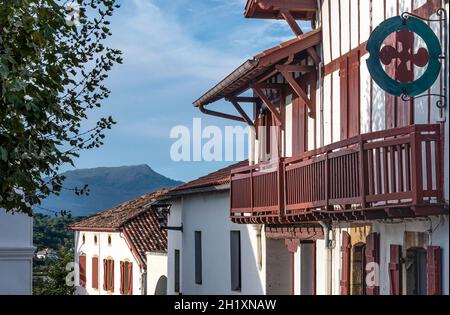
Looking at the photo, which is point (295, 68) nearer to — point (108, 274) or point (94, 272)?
point (108, 274)

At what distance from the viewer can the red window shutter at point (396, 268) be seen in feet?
48.1

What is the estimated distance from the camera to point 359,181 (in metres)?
14.1

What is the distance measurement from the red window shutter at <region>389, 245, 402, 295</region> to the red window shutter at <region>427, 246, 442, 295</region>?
1466 millimetres

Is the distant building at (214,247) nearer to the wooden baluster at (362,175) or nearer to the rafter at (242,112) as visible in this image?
the rafter at (242,112)

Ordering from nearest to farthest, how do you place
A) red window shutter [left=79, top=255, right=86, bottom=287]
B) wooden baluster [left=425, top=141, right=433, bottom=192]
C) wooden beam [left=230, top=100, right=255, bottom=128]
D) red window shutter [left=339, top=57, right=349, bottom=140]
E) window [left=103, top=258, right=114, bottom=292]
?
wooden baluster [left=425, top=141, right=433, bottom=192] < red window shutter [left=339, top=57, right=349, bottom=140] < wooden beam [left=230, top=100, right=255, bottom=128] < window [left=103, top=258, right=114, bottom=292] < red window shutter [left=79, top=255, right=86, bottom=287]

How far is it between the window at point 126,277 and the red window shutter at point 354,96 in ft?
72.7

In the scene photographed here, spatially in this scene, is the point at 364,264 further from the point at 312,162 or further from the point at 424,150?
the point at 424,150

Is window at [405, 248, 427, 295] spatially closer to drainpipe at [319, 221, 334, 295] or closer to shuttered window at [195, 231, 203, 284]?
drainpipe at [319, 221, 334, 295]

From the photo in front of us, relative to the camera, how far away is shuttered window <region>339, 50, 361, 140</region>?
1697cm

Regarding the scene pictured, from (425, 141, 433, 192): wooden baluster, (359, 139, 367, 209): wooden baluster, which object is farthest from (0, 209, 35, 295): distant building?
(425, 141, 433, 192): wooden baluster

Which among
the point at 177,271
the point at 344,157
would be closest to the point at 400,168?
the point at 344,157

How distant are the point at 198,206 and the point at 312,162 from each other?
11254mm

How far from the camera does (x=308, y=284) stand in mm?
20062
